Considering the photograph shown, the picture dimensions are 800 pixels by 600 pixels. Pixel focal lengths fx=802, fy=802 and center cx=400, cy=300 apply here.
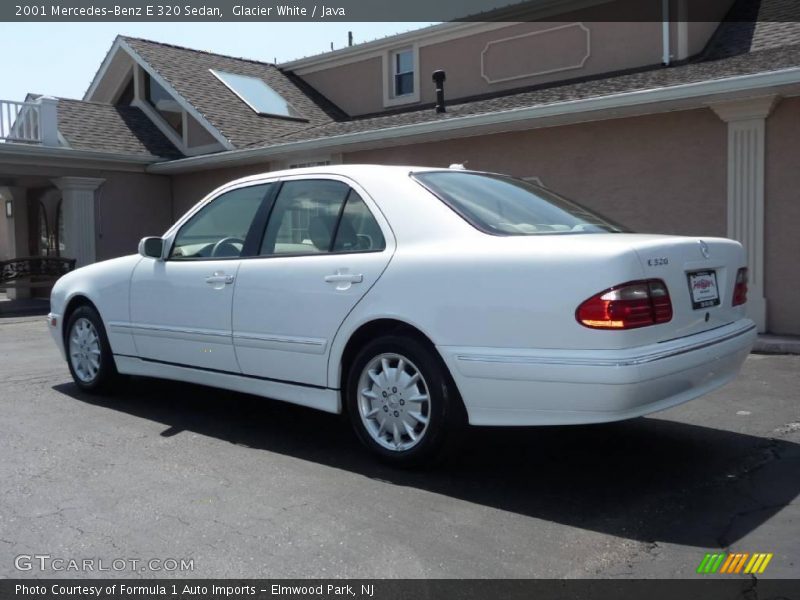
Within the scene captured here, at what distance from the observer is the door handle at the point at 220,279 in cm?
492

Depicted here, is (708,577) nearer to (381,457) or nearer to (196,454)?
(381,457)

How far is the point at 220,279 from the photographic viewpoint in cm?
497

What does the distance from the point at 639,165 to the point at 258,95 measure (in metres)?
9.42

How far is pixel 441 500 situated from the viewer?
3783 millimetres

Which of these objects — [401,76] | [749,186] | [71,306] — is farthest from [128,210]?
[749,186]

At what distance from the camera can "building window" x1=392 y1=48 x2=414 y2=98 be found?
601 inches

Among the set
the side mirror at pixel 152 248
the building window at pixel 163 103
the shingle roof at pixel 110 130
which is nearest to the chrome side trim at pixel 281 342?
the side mirror at pixel 152 248

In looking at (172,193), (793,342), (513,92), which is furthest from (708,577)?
(172,193)

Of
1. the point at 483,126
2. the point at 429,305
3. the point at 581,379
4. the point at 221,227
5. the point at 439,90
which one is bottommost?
the point at 581,379

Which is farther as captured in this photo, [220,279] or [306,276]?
[220,279]

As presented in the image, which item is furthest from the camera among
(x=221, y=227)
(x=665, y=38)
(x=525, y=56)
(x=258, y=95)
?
(x=258, y=95)

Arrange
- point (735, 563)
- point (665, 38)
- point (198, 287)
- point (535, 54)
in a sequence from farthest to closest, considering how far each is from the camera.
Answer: point (535, 54)
point (665, 38)
point (198, 287)
point (735, 563)

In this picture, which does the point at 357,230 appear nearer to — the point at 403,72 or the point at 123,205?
the point at 403,72

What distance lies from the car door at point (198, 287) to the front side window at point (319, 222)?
0.58 feet
